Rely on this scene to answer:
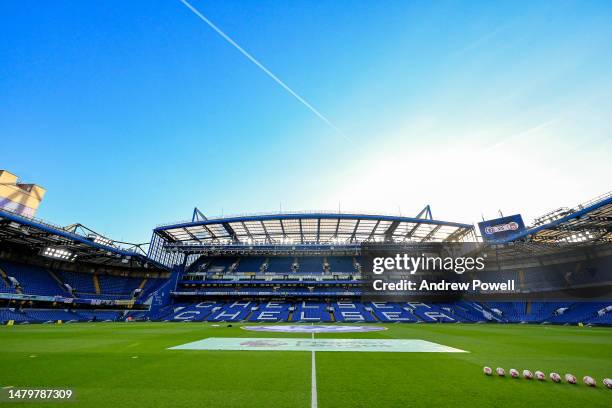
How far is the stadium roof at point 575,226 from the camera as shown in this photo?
3136 cm

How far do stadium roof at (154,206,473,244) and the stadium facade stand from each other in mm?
222

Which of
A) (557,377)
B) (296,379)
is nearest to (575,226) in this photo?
(557,377)

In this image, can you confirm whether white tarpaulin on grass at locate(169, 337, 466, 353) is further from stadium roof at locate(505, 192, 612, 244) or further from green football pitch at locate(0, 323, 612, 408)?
stadium roof at locate(505, 192, 612, 244)

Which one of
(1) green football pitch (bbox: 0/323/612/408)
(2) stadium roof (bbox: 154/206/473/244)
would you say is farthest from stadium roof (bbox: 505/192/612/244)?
(1) green football pitch (bbox: 0/323/612/408)

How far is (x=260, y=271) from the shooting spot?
6219cm

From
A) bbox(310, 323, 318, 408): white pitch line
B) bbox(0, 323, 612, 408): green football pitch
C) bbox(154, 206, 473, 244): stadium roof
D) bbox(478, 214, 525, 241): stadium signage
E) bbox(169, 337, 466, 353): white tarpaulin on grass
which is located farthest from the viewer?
bbox(154, 206, 473, 244): stadium roof

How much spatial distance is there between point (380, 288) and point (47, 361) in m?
53.4

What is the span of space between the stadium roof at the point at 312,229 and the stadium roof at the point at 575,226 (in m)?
15.3

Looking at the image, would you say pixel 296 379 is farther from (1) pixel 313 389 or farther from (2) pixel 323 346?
(2) pixel 323 346

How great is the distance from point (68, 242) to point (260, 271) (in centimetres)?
3390

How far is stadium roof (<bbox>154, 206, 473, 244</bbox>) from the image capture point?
54.7 meters

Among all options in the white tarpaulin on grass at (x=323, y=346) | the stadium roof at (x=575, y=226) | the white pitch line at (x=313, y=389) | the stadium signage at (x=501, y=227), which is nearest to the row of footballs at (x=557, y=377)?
the white pitch line at (x=313, y=389)

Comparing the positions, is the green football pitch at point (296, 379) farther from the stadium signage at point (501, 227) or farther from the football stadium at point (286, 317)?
the stadium signage at point (501, 227)

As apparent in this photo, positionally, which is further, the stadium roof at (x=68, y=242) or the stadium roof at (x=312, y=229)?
the stadium roof at (x=312, y=229)
